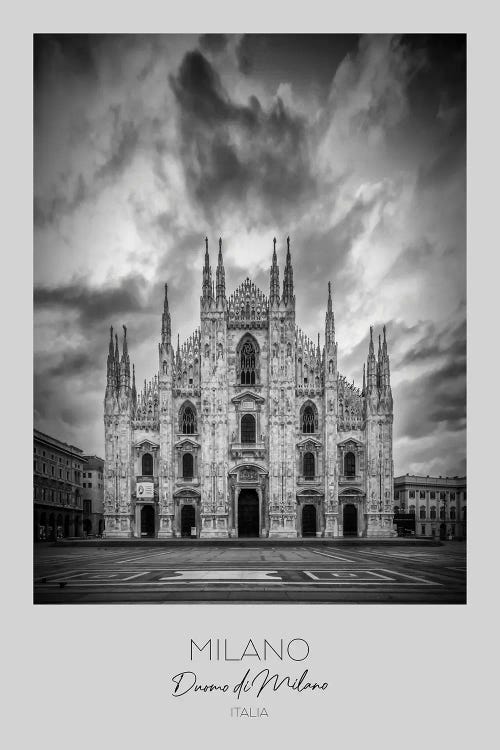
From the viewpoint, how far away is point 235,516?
4325 cm

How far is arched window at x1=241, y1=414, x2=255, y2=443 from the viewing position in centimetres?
4397

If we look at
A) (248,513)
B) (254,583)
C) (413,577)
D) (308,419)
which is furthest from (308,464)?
(254,583)

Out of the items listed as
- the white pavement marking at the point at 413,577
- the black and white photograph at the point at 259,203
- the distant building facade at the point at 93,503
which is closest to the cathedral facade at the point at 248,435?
the distant building facade at the point at 93,503

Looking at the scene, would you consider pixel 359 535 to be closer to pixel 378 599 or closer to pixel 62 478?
pixel 62 478

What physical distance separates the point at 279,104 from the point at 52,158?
20.1ft

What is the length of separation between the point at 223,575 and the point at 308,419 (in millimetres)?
28358

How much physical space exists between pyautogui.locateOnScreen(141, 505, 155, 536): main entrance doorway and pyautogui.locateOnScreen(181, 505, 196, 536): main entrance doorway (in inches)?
81.9

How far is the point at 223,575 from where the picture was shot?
53.7 ft

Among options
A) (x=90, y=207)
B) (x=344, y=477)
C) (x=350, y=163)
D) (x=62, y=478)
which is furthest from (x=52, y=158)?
(x=344, y=477)

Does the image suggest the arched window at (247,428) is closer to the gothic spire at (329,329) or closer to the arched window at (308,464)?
the arched window at (308,464)

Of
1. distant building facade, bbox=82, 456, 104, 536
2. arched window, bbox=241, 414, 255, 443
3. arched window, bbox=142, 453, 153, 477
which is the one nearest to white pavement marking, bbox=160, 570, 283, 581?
arched window, bbox=241, 414, 255, 443

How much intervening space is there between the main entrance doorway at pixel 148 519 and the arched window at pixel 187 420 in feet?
18.7

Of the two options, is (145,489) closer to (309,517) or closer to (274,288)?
(309,517)

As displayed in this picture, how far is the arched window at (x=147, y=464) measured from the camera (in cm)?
4388
